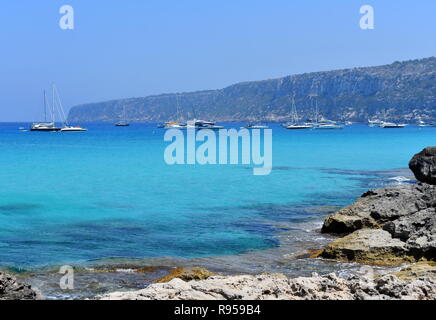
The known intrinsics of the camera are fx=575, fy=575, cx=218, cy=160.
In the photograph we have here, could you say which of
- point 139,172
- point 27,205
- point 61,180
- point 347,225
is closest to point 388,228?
point 347,225

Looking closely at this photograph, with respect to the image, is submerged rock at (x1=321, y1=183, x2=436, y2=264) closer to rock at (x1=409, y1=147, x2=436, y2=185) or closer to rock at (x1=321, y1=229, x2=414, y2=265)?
rock at (x1=321, y1=229, x2=414, y2=265)

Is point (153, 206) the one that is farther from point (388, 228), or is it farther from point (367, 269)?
point (367, 269)

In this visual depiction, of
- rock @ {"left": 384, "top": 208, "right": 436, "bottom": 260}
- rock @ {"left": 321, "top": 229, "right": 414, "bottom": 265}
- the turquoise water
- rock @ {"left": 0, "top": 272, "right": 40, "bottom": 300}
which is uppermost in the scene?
rock @ {"left": 0, "top": 272, "right": 40, "bottom": 300}

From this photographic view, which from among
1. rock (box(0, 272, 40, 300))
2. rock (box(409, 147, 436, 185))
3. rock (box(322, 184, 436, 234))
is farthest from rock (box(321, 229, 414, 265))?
rock (box(409, 147, 436, 185))

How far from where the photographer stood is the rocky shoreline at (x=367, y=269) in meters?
7.75

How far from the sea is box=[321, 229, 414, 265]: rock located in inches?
16.7

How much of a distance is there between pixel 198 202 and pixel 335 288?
21518 millimetres

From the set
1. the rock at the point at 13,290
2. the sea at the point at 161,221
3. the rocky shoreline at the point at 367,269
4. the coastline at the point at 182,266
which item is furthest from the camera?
the sea at the point at 161,221

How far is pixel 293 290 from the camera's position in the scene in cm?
791

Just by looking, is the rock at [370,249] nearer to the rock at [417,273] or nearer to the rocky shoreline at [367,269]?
the rocky shoreline at [367,269]

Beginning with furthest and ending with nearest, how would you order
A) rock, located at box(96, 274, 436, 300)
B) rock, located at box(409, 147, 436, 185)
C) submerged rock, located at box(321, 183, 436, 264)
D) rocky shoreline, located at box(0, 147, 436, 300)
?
rock, located at box(409, 147, 436, 185), submerged rock, located at box(321, 183, 436, 264), rocky shoreline, located at box(0, 147, 436, 300), rock, located at box(96, 274, 436, 300)

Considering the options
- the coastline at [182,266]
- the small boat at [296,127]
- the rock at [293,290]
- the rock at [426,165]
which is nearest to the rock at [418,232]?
the coastline at [182,266]

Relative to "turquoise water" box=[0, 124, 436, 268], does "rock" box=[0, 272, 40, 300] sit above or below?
above

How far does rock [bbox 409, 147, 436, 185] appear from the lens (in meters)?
24.2
